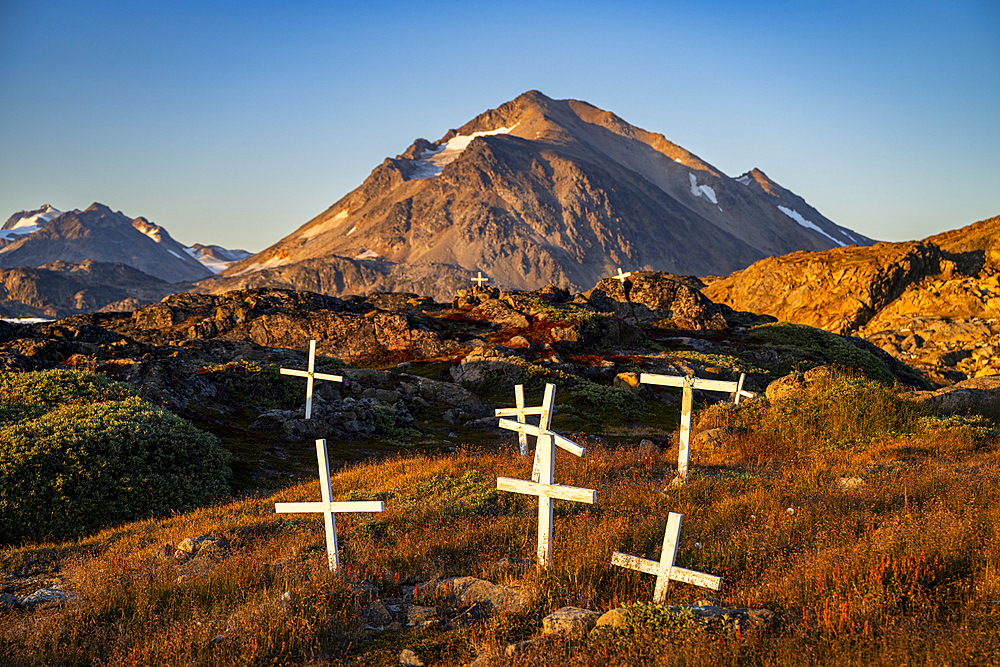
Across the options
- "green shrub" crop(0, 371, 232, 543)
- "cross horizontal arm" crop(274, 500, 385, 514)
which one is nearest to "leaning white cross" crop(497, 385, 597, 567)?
"cross horizontal arm" crop(274, 500, 385, 514)

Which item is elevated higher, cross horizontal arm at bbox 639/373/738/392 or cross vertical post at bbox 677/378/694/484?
cross horizontal arm at bbox 639/373/738/392

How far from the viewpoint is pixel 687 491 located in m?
11.2

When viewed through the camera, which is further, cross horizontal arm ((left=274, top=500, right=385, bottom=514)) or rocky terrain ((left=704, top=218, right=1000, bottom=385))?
rocky terrain ((left=704, top=218, right=1000, bottom=385))

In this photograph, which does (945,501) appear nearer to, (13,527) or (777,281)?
(13,527)

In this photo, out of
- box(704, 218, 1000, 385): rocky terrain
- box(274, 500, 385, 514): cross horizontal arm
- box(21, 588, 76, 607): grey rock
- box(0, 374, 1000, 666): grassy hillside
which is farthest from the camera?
box(704, 218, 1000, 385): rocky terrain

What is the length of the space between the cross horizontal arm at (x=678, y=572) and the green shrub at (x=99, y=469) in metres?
11.7

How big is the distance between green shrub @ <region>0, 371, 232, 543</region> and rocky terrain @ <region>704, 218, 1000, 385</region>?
57.5 m

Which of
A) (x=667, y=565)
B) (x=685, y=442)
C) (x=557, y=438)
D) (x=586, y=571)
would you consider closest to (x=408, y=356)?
(x=685, y=442)

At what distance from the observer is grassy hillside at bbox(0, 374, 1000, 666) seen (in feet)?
20.4

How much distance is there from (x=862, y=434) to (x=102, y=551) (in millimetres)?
17159

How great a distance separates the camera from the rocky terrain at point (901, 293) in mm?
63375

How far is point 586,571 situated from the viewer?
7988 mm

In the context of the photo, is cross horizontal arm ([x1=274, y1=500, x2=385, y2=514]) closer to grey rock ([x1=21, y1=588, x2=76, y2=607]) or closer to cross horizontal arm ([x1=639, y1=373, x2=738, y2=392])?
grey rock ([x1=21, y1=588, x2=76, y2=607])

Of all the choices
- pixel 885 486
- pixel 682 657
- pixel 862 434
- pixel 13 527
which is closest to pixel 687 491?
pixel 885 486
